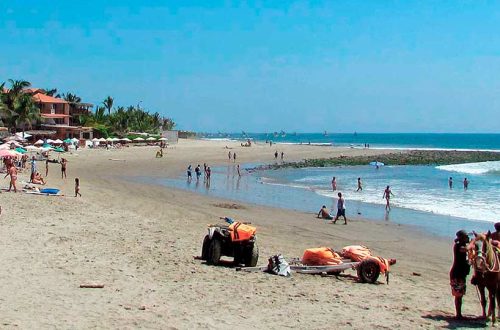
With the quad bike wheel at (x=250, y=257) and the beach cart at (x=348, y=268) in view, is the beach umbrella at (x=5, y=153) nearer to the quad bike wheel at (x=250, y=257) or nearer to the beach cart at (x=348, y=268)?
the quad bike wheel at (x=250, y=257)

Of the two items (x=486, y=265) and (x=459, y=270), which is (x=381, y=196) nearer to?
(x=459, y=270)

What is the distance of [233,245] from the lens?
11602 millimetres

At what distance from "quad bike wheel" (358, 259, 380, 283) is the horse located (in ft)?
8.55

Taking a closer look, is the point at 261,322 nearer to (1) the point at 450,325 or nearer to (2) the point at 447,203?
(1) the point at 450,325

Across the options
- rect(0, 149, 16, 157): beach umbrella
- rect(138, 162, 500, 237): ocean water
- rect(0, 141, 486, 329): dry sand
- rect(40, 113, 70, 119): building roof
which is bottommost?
rect(138, 162, 500, 237): ocean water

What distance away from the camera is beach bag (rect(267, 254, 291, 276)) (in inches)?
426

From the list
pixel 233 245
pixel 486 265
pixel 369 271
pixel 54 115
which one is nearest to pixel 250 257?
pixel 233 245

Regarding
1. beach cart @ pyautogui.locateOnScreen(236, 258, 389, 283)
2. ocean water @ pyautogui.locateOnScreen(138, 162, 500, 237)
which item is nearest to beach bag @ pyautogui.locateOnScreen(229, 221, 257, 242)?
beach cart @ pyautogui.locateOnScreen(236, 258, 389, 283)

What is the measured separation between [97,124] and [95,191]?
64380 mm

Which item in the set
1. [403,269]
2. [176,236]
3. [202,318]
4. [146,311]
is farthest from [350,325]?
[176,236]

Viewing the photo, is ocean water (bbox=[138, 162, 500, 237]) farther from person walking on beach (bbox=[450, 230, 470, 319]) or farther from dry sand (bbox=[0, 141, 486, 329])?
person walking on beach (bbox=[450, 230, 470, 319])

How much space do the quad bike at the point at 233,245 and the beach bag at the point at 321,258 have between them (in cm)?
106

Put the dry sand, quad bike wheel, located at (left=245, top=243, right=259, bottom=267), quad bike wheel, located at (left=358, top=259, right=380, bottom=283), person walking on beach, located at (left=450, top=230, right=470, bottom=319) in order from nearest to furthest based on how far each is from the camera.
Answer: the dry sand
person walking on beach, located at (left=450, top=230, right=470, bottom=319)
quad bike wheel, located at (left=358, top=259, right=380, bottom=283)
quad bike wheel, located at (left=245, top=243, right=259, bottom=267)

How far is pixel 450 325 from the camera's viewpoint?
8.26m
